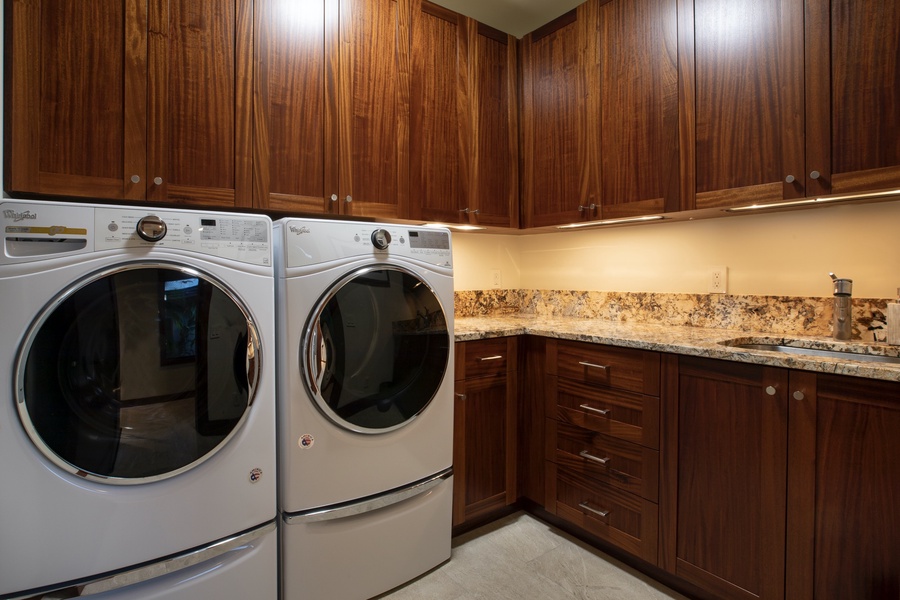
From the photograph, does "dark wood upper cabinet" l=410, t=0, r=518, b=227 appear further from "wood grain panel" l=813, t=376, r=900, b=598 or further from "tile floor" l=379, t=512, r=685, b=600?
"wood grain panel" l=813, t=376, r=900, b=598

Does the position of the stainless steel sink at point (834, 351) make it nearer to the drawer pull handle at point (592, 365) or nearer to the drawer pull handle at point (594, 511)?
the drawer pull handle at point (592, 365)

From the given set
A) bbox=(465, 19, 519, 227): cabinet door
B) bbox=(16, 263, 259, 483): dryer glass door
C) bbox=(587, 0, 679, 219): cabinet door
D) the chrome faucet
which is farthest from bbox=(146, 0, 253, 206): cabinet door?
the chrome faucet

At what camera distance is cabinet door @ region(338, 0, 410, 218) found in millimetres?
1955

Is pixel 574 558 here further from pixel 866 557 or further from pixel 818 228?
pixel 818 228

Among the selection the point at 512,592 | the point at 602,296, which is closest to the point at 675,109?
the point at 602,296

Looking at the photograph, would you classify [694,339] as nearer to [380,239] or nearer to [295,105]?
[380,239]

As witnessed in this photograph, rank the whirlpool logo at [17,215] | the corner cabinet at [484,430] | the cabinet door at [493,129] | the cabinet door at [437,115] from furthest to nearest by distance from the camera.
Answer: the cabinet door at [493,129] < the cabinet door at [437,115] < the corner cabinet at [484,430] < the whirlpool logo at [17,215]

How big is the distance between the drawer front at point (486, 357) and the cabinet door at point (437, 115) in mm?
645

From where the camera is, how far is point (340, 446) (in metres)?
1.54

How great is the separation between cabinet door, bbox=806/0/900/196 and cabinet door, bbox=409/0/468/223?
1369 mm

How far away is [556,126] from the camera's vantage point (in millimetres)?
2361

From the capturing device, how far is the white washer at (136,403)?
112cm

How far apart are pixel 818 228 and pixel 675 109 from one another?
28.2 inches

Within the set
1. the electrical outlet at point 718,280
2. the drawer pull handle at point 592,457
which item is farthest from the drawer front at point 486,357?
the electrical outlet at point 718,280
